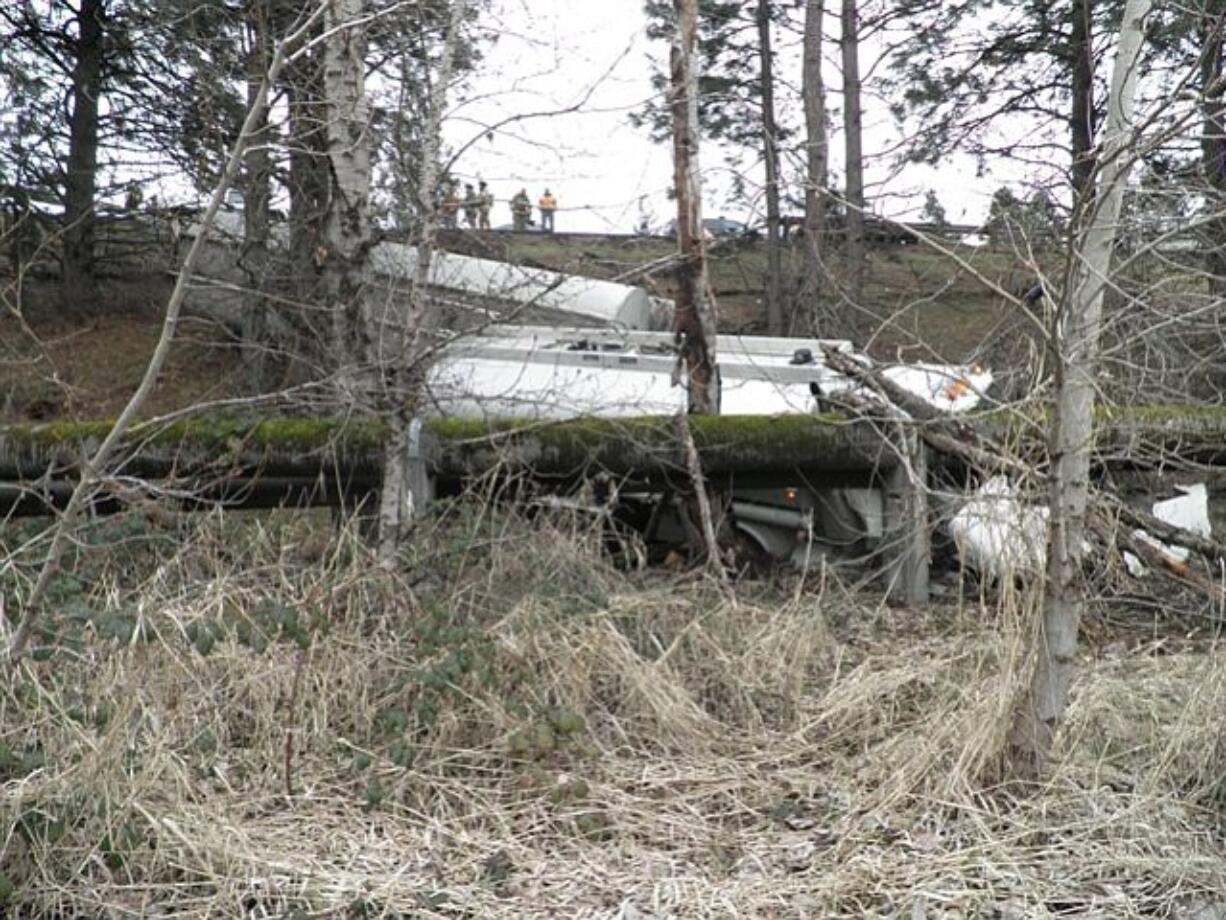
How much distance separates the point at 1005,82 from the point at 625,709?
10.1 metres

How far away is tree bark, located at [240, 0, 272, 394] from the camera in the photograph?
735 centimetres

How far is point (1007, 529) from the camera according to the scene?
4684mm

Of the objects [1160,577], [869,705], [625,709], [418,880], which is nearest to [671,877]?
[418,880]

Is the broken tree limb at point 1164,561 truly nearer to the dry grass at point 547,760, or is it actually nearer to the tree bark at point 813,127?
the dry grass at point 547,760

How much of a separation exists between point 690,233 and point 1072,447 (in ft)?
13.1

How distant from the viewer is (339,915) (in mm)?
3732

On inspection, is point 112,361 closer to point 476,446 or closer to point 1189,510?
point 476,446

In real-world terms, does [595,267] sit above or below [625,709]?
above

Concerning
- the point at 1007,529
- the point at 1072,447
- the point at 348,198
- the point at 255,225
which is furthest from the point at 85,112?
the point at 1072,447

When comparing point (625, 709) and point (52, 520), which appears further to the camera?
point (52, 520)

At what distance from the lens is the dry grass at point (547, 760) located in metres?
3.85

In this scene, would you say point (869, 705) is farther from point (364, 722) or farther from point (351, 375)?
point (351, 375)

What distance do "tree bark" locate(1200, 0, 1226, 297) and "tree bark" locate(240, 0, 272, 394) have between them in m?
4.78

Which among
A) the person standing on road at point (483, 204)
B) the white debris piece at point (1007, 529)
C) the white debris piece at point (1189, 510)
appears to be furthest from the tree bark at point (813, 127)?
the white debris piece at point (1007, 529)
